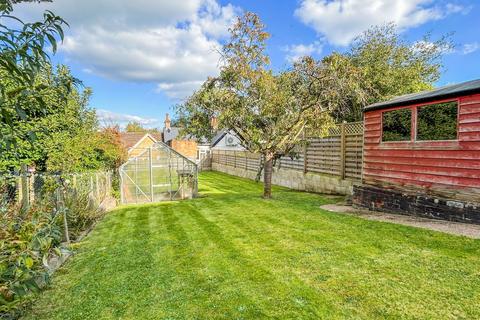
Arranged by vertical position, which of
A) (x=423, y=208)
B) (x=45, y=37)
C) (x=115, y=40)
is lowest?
(x=423, y=208)

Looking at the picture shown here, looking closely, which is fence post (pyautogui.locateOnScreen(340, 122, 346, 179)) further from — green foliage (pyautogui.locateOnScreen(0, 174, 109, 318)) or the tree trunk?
green foliage (pyautogui.locateOnScreen(0, 174, 109, 318))

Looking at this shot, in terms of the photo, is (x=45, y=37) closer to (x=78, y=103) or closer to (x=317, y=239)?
(x=317, y=239)

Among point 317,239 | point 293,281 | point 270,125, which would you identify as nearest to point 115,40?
point 270,125

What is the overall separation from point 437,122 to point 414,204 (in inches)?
79.8

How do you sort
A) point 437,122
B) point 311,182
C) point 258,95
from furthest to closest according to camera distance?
1. point 311,182
2. point 258,95
3. point 437,122

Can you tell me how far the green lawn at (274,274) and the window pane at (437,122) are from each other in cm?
244

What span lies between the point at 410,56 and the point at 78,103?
1748 cm

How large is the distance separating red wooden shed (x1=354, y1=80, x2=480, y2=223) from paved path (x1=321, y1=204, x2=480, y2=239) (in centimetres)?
22

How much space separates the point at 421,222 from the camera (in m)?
6.73

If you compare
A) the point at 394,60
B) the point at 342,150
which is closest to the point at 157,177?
the point at 342,150

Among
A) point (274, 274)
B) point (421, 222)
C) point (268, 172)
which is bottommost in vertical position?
point (274, 274)

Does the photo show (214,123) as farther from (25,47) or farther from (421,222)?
(25,47)

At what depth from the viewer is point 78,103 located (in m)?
12.6

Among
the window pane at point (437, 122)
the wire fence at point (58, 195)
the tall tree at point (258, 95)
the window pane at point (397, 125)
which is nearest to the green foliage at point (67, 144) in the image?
the wire fence at point (58, 195)
